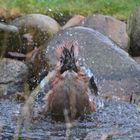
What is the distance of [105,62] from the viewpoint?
918cm

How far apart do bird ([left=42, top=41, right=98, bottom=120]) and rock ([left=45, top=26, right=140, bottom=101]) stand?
185cm

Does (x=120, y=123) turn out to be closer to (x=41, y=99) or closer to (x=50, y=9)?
(x=41, y=99)

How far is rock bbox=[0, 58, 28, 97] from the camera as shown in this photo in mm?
9148

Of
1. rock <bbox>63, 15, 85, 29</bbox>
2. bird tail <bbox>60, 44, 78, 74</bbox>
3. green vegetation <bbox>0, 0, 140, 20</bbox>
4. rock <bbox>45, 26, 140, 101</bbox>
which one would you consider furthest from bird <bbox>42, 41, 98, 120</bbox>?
green vegetation <bbox>0, 0, 140, 20</bbox>

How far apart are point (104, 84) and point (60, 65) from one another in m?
2.29

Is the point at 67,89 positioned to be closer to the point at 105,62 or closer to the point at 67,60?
the point at 67,60

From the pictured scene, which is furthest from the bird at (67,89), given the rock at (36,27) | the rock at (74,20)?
the rock at (74,20)

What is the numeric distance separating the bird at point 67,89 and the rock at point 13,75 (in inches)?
95.5

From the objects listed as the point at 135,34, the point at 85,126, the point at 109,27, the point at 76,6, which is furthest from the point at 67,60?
the point at 76,6

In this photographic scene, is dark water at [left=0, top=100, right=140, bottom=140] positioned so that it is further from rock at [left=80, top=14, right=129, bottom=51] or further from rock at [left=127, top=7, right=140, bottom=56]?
rock at [left=127, top=7, right=140, bottom=56]

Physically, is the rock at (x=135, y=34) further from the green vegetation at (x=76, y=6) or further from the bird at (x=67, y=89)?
the bird at (x=67, y=89)

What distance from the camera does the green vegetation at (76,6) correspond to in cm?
1270

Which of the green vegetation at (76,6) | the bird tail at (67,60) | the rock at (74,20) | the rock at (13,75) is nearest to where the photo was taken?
the bird tail at (67,60)

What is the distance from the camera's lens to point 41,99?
23.0 ft
